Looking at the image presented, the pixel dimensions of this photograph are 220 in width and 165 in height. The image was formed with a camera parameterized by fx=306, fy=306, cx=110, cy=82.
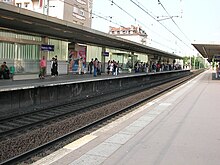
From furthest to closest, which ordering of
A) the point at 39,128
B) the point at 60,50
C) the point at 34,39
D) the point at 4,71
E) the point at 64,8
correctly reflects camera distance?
the point at 64,8 < the point at 60,50 < the point at 34,39 < the point at 4,71 < the point at 39,128

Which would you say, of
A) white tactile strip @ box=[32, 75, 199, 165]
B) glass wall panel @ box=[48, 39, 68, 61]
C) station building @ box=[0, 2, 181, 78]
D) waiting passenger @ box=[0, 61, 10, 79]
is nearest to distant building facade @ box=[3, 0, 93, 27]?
station building @ box=[0, 2, 181, 78]

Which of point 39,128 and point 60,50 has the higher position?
point 60,50

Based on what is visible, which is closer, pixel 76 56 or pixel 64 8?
pixel 76 56

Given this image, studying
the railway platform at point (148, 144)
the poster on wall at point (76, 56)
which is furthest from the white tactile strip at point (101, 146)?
the poster on wall at point (76, 56)

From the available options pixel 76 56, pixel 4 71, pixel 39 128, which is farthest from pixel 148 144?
pixel 76 56

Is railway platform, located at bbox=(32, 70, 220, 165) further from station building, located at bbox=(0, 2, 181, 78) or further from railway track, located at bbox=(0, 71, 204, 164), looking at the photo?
station building, located at bbox=(0, 2, 181, 78)

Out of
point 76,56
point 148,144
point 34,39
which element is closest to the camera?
point 148,144

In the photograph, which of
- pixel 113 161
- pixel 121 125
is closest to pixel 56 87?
pixel 121 125

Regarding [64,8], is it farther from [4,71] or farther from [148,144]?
[148,144]

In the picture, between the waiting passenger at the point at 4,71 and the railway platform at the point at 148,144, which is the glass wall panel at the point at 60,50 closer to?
the waiting passenger at the point at 4,71

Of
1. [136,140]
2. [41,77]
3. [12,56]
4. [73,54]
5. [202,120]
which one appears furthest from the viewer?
[73,54]

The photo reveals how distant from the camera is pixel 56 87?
52.2 ft

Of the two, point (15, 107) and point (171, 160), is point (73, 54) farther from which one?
point (171, 160)

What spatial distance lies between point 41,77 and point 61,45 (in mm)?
5645
